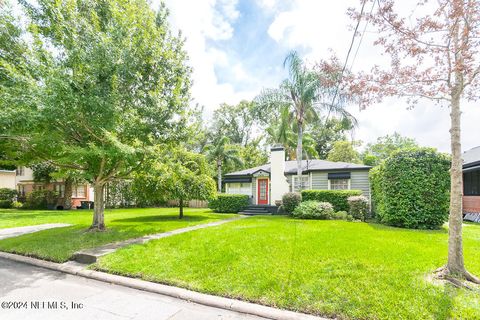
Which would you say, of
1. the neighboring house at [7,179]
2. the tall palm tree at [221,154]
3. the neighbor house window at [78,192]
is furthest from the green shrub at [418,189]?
the neighboring house at [7,179]

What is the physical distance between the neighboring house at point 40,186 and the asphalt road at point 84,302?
73.4 feet

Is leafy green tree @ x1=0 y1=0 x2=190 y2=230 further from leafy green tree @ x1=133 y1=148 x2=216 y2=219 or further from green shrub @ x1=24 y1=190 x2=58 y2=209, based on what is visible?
green shrub @ x1=24 y1=190 x2=58 y2=209

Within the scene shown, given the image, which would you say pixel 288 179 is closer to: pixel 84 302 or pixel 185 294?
pixel 185 294

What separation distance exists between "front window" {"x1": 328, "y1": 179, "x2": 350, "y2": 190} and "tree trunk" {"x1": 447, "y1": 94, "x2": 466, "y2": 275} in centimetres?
1265

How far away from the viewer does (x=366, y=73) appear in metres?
5.23

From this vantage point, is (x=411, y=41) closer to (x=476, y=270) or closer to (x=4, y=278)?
(x=476, y=270)

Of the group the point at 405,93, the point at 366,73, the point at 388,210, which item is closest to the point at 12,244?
the point at 366,73

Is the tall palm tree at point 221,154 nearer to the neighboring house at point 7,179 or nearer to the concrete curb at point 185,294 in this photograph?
the neighboring house at point 7,179

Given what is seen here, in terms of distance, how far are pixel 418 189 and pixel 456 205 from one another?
247 inches

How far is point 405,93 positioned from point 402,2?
171 cm

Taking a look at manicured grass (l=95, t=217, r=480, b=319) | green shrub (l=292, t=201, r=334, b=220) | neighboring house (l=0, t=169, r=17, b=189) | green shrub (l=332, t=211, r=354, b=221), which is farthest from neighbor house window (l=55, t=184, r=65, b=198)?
green shrub (l=332, t=211, r=354, b=221)

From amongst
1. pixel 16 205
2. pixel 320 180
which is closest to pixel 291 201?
pixel 320 180

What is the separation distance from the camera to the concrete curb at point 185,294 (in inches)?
142

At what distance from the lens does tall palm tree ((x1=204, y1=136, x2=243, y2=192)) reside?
84.4 ft
